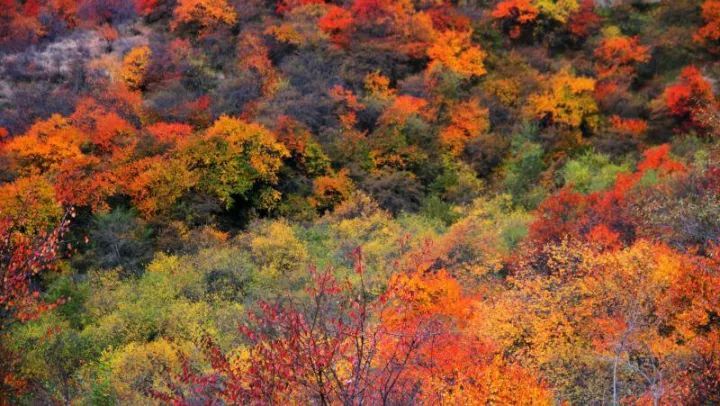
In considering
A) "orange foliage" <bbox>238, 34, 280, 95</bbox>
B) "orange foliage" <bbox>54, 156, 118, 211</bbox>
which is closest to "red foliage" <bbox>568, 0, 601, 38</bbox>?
"orange foliage" <bbox>238, 34, 280, 95</bbox>

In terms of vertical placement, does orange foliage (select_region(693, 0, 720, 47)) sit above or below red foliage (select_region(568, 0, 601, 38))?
above

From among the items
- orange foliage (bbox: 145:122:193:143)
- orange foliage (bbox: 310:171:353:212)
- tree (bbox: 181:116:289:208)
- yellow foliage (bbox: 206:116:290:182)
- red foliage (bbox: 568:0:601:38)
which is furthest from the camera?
red foliage (bbox: 568:0:601:38)

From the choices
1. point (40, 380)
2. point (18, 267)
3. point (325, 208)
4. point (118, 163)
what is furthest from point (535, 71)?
point (18, 267)

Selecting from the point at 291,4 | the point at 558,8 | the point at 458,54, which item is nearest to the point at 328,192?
the point at 458,54

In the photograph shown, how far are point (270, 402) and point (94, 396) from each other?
66.4 feet

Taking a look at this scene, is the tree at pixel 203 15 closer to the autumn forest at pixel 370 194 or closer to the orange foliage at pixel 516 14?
the autumn forest at pixel 370 194

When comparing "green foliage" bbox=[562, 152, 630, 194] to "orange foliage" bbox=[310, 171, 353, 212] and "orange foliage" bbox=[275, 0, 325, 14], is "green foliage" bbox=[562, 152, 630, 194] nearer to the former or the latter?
"orange foliage" bbox=[310, 171, 353, 212]

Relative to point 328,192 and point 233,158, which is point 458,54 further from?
point 233,158

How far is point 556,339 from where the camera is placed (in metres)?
27.1

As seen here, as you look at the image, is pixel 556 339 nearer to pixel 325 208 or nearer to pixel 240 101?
pixel 325 208

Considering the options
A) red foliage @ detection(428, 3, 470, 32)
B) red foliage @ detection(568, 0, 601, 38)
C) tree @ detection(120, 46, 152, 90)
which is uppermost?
red foliage @ detection(568, 0, 601, 38)

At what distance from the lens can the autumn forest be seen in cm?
2447

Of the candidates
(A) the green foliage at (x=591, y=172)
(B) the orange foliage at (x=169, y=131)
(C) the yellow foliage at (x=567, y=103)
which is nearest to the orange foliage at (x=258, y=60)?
(B) the orange foliage at (x=169, y=131)

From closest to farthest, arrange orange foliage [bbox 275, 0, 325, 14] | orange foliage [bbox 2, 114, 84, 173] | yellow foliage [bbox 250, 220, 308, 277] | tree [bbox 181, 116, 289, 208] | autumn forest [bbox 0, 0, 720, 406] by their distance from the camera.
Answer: autumn forest [bbox 0, 0, 720, 406] → yellow foliage [bbox 250, 220, 308, 277] → orange foliage [bbox 2, 114, 84, 173] → tree [bbox 181, 116, 289, 208] → orange foliage [bbox 275, 0, 325, 14]
